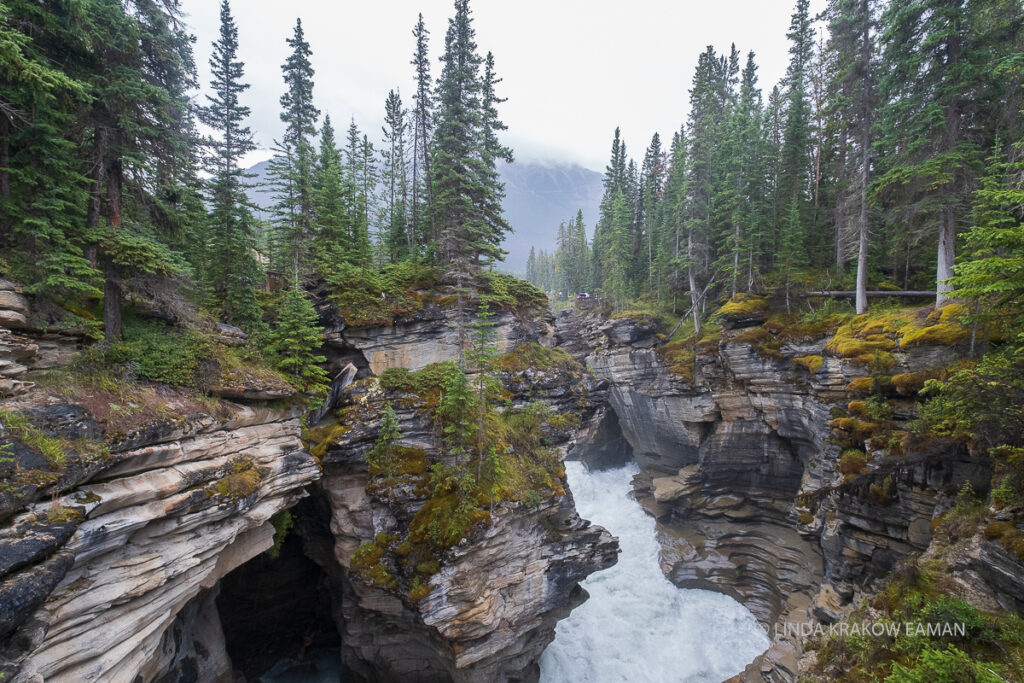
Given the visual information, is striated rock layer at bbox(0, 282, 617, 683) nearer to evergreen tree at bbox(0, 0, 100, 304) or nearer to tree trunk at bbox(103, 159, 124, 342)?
tree trunk at bbox(103, 159, 124, 342)

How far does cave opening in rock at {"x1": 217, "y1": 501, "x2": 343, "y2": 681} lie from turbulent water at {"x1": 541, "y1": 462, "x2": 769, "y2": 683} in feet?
34.4

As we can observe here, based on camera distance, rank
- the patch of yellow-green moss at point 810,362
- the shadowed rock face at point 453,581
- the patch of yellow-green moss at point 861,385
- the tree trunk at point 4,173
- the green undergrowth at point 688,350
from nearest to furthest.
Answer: the tree trunk at point 4,173
the shadowed rock face at point 453,581
the patch of yellow-green moss at point 861,385
the patch of yellow-green moss at point 810,362
the green undergrowth at point 688,350

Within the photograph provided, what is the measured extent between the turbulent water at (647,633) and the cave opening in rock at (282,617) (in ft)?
34.4

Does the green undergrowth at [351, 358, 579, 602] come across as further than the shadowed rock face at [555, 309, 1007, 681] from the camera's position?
No

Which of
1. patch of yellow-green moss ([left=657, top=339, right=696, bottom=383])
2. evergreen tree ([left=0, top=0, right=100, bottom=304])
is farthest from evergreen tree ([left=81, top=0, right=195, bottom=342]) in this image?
patch of yellow-green moss ([left=657, top=339, right=696, bottom=383])

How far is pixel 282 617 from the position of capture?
16.5 meters

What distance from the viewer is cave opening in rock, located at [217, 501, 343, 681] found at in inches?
607

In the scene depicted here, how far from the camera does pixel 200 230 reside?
52.9ft

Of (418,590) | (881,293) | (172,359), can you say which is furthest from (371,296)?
(881,293)

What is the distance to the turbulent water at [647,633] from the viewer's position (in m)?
16.5

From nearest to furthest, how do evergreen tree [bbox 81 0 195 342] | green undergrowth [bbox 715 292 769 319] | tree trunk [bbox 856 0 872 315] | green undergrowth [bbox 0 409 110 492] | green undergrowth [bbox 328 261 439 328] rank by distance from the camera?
green undergrowth [bbox 0 409 110 492] < evergreen tree [bbox 81 0 195 342] < green undergrowth [bbox 328 261 439 328] < tree trunk [bbox 856 0 872 315] < green undergrowth [bbox 715 292 769 319]

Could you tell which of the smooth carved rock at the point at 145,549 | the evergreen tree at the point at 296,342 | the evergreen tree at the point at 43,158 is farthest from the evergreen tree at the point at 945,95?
the evergreen tree at the point at 43,158

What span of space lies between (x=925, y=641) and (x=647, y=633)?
13853 mm

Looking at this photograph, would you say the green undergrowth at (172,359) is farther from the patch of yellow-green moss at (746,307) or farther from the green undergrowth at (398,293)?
the patch of yellow-green moss at (746,307)
